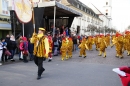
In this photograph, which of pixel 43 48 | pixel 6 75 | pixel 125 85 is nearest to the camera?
pixel 125 85

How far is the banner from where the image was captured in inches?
366

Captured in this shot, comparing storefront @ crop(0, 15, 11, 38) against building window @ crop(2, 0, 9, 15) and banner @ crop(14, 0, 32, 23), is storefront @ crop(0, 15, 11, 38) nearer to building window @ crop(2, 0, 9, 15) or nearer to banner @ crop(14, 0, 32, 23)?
building window @ crop(2, 0, 9, 15)

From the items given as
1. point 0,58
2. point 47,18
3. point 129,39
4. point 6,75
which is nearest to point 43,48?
point 6,75

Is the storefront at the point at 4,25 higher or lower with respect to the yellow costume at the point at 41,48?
higher

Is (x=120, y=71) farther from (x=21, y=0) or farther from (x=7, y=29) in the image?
(x=7, y=29)

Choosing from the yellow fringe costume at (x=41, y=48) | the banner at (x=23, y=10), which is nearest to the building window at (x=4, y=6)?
the banner at (x=23, y=10)

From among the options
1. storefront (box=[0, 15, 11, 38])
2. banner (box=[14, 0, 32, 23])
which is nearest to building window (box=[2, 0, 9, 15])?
storefront (box=[0, 15, 11, 38])

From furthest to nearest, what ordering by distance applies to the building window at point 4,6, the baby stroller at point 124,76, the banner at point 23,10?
the building window at point 4,6 → the banner at point 23,10 → the baby stroller at point 124,76

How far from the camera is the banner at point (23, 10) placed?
930 centimetres

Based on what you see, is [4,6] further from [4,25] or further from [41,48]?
[41,48]

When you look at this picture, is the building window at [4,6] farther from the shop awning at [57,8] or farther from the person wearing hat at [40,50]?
the person wearing hat at [40,50]

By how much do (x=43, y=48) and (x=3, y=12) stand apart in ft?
46.2

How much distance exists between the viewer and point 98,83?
6.11 metres

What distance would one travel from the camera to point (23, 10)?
952 centimetres
